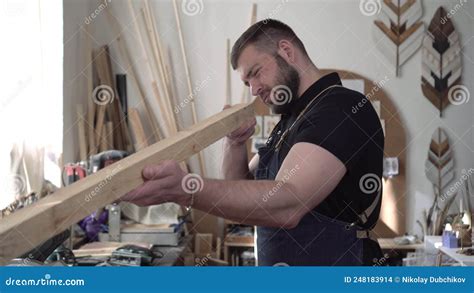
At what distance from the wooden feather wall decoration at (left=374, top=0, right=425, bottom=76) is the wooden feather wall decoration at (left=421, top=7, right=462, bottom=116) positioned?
0.14 ft

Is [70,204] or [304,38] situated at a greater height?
[304,38]

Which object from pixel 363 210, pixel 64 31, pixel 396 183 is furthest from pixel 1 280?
pixel 396 183

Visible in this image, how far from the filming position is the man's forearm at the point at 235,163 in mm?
950

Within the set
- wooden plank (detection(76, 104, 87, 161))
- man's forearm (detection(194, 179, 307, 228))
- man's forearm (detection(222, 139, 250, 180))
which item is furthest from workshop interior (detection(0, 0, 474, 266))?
man's forearm (detection(194, 179, 307, 228))

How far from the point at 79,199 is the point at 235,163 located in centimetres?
42

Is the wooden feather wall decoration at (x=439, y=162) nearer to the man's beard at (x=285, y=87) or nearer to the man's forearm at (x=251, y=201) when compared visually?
the man's beard at (x=285, y=87)

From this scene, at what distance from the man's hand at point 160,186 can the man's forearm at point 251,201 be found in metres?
0.03

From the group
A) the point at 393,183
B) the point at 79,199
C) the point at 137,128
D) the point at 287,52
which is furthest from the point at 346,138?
the point at 393,183

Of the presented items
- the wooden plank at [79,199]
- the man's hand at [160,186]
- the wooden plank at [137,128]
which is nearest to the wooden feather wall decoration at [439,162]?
the wooden plank at [137,128]

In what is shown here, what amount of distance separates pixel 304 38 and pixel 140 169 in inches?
53.3

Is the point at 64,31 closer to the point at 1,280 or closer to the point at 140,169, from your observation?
the point at 1,280

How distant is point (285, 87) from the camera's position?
855mm

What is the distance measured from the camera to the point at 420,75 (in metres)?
2.05

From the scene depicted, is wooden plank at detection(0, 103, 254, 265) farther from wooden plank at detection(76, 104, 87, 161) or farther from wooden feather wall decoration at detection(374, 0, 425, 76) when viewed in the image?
wooden feather wall decoration at detection(374, 0, 425, 76)
